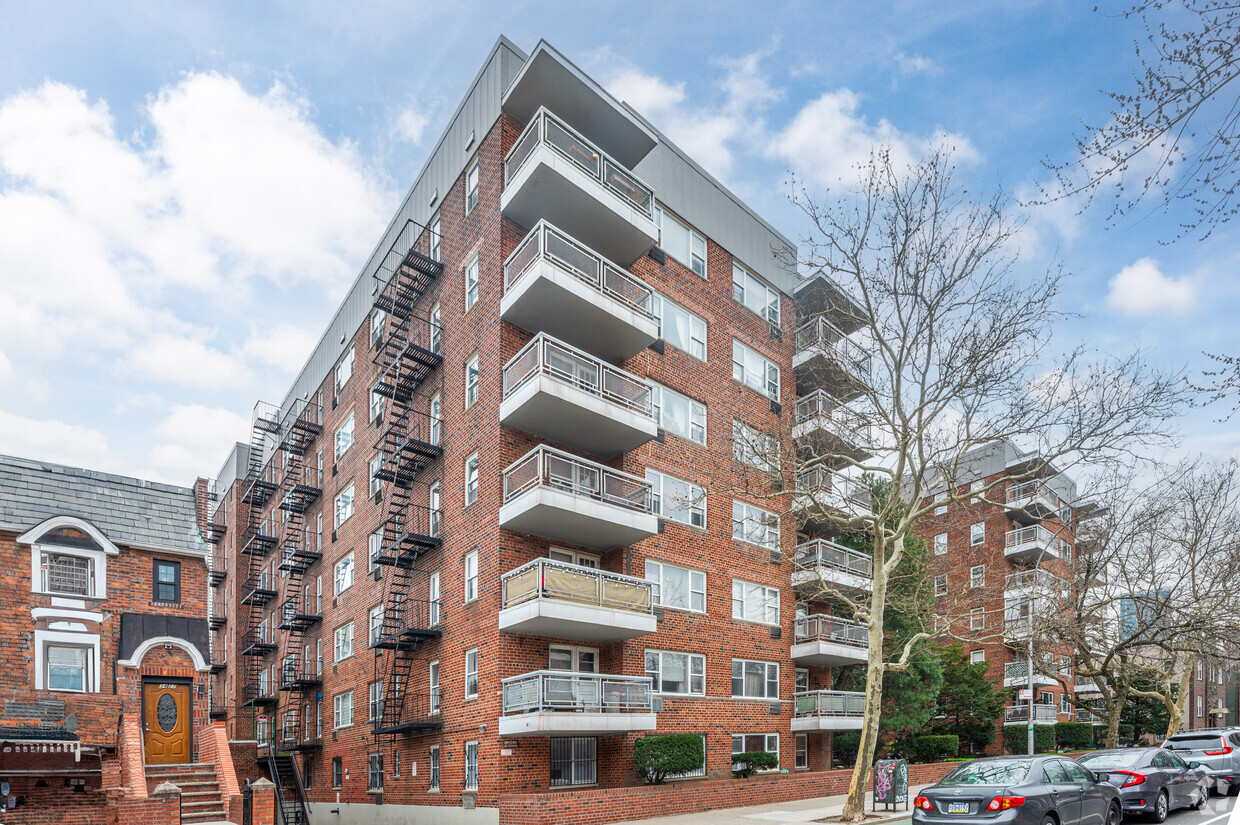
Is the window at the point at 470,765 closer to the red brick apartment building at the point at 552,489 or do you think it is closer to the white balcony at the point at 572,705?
the red brick apartment building at the point at 552,489

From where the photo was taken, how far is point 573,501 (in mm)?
20531

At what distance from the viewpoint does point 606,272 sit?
2281 cm

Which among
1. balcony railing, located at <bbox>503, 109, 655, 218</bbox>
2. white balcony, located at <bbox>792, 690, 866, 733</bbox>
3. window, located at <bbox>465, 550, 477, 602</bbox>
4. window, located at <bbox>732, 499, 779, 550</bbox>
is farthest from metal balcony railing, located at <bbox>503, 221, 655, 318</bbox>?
white balcony, located at <bbox>792, 690, 866, 733</bbox>

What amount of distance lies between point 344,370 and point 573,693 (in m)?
19.2

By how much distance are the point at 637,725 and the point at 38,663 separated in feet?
42.8

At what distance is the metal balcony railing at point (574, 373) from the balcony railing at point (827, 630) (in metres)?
9.92

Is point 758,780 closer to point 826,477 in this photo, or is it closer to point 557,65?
point 826,477

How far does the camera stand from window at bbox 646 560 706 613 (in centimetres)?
2450

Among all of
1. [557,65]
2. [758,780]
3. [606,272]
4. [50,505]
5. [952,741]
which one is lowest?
[952,741]

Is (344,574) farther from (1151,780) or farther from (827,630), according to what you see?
(1151,780)

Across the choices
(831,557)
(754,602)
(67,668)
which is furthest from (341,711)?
(831,557)

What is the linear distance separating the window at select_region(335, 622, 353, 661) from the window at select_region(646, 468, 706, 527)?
12.1 meters

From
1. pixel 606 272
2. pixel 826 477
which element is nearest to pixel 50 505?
pixel 606 272

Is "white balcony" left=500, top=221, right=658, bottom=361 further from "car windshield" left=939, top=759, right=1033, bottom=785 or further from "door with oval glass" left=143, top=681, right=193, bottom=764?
"car windshield" left=939, top=759, right=1033, bottom=785
